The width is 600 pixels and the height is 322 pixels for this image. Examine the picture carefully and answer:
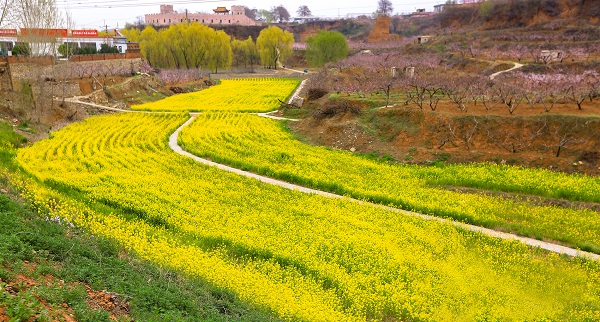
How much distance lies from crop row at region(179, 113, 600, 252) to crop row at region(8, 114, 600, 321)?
1.51 meters

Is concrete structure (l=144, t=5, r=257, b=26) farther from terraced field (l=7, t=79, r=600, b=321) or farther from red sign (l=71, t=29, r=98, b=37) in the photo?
terraced field (l=7, t=79, r=600, b=321)

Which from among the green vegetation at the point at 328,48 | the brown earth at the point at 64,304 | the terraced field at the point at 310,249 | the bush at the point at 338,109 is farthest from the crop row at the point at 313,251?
the green vegetation at the point at 328,48

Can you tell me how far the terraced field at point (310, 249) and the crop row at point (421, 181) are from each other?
500 millimetres

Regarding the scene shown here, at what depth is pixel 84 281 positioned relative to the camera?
9.36m

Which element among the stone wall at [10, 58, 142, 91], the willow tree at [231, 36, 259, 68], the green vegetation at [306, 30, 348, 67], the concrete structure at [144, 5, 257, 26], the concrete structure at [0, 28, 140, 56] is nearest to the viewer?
the concrete structure at [0, 28, 140, 56]

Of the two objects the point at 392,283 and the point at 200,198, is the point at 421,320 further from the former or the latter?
the point at 200,198

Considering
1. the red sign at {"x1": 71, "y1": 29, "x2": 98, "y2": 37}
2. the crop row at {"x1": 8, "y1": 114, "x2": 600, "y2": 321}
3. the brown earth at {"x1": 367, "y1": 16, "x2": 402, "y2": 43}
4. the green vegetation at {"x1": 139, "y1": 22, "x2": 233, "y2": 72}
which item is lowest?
the crop row at {"x1": 8, "y1": 114, "x2": 600, "y2": 321}

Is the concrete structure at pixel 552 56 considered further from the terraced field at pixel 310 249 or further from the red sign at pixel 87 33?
the red sign at pixel 87 33

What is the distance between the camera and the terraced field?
36.2 feet

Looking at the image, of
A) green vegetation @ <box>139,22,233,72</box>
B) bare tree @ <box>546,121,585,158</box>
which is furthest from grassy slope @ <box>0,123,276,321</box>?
green vegetation @ <box>139,22,233,72</box>

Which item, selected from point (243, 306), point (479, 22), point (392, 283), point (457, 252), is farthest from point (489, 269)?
point (479, 22)

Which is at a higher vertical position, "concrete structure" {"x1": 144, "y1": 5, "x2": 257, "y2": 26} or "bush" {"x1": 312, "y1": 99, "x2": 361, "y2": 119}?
"concrete structure" {"x1": 144, "y1": 5, "x2": 257, "y2": 26}

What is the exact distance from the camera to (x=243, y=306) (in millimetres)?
10289

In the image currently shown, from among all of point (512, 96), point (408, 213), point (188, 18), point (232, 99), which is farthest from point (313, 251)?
point (188, 18)
